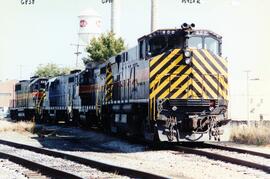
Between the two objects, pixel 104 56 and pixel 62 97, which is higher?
pixel 104 56

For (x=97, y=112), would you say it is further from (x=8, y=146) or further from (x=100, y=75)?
(x=8, y=146)

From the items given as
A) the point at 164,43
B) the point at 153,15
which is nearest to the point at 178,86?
the point at 164,43

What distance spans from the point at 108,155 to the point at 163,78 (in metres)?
2.78

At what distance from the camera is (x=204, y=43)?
1542 cm

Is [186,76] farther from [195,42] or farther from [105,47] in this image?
[105,47]

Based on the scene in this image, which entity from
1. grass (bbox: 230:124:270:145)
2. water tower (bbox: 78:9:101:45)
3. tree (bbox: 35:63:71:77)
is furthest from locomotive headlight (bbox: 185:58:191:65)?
tree (bbox: 35:63:71:77)

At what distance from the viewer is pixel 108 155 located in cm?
1410

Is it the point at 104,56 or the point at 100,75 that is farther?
the point at 104,56

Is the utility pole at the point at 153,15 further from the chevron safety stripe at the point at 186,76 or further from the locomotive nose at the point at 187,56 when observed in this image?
the locomotive nose at the point at 187,56

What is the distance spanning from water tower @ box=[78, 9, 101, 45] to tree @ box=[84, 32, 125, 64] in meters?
19.3

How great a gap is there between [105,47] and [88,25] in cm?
2064

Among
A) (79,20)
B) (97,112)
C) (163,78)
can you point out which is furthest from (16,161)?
(79,20)

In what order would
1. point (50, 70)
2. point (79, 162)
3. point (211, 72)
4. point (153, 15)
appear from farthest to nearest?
point (50, 70), point (153, 15), point (211, 72), point (79, 162)

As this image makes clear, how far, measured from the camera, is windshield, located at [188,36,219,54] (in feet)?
50.1
